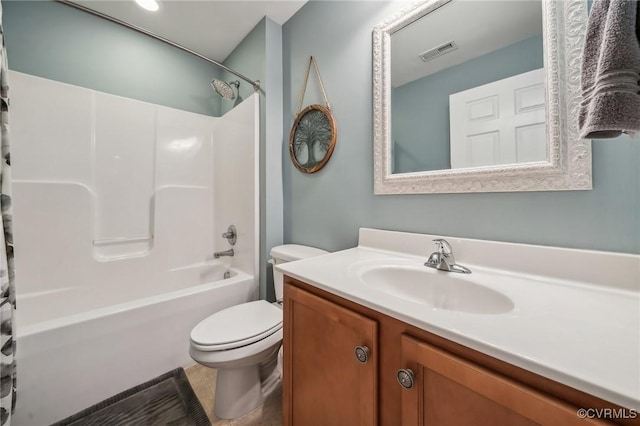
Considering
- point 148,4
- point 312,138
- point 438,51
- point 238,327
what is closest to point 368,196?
point 312,138

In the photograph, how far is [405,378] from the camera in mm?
503

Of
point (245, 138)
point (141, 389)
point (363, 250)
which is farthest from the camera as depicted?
point (245, 138)

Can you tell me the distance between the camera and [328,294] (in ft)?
2.29

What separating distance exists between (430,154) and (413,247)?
16.2 inches

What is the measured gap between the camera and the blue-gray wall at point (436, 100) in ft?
2.58

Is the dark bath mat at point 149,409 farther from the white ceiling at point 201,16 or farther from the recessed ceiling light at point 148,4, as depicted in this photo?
the white ceiling at point 201,16

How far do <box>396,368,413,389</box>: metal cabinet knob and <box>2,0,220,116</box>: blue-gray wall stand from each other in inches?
93.1

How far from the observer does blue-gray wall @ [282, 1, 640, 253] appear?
641 mm

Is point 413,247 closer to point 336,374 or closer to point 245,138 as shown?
point 336,374

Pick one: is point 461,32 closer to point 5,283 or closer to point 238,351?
point 238,351

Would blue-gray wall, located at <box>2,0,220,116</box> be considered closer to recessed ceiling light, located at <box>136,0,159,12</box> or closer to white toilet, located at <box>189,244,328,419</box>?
recessed ceiling light, located at <box>136,0,159,12</box>

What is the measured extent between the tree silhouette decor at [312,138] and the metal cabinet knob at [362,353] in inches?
40.5

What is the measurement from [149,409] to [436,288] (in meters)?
1.47

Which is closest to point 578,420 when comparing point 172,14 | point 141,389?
point 141,389
